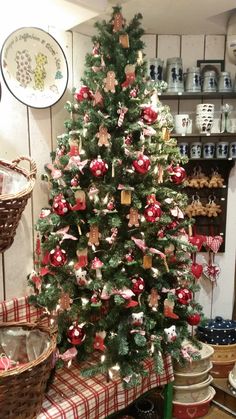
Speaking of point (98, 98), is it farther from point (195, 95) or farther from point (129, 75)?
point (195, 95)

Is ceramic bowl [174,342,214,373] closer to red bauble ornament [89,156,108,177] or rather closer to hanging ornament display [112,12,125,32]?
red bauble ornament [89,156,108,177]

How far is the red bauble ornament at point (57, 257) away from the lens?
158 cm

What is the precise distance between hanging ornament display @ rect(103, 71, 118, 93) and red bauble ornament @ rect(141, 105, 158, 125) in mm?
163

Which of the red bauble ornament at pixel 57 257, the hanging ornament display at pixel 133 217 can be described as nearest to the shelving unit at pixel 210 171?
the hanging ornament display at pixel 133 217

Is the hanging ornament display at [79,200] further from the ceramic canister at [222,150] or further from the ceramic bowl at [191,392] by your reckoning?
the ceramic bowl at [191,392]

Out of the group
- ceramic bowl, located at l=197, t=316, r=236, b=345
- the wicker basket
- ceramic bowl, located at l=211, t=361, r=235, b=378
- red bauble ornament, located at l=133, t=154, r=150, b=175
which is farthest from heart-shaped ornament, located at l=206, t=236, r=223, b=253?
the wicker basket

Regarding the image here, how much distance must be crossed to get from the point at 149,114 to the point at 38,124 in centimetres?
61

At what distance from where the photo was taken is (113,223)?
1.55 metres

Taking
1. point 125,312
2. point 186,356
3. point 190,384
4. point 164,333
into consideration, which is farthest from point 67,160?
point 190,384

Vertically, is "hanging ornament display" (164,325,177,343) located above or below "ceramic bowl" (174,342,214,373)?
above

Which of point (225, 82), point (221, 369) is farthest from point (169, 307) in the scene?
point (225, 82)

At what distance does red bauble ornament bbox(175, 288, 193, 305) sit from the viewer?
172 cm

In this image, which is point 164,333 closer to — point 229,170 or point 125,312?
point 125,312

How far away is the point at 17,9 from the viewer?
1.68m
